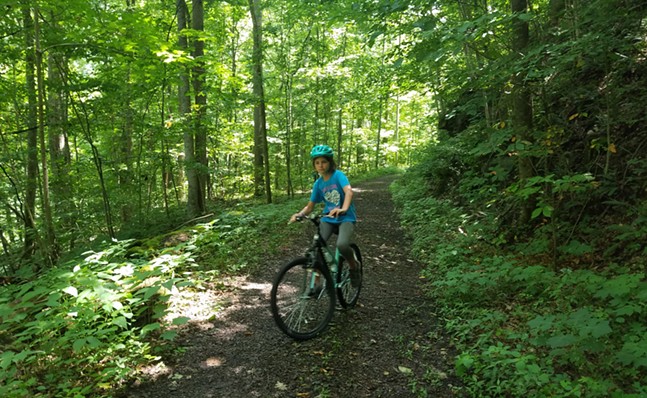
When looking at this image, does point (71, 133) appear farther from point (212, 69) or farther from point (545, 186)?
point (545, 186)

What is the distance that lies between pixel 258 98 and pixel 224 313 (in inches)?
338

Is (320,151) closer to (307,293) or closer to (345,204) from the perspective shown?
(345,204)

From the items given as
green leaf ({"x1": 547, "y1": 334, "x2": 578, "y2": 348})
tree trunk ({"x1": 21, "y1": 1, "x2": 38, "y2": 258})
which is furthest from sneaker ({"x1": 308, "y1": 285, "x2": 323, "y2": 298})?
tree trunk ({"x1": 21, "y1": 1, "x2": 38, "y2": 258})

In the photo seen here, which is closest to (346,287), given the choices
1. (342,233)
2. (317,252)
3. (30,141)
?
(342,233)

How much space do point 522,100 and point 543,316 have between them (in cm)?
364

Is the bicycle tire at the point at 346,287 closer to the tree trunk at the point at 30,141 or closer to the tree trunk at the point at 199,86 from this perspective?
the tree trunk at the point at 199,86

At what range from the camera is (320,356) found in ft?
12.6

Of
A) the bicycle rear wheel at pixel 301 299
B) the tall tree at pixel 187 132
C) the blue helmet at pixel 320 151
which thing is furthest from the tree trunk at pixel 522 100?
the tall tree at pixel 187 132

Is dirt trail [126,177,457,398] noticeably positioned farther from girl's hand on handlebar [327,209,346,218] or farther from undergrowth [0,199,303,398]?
girl's hand on handlebar [327,209,346,218]

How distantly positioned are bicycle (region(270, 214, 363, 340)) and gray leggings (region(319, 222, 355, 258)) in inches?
7.1

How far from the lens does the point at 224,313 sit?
4.98 m

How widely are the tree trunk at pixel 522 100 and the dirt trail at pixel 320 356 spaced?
9.02 ft

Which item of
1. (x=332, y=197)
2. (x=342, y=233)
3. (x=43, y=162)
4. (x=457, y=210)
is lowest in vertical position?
(x=457, y=210)

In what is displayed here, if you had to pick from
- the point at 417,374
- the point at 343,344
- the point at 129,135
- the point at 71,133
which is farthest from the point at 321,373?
the point at 129,135
